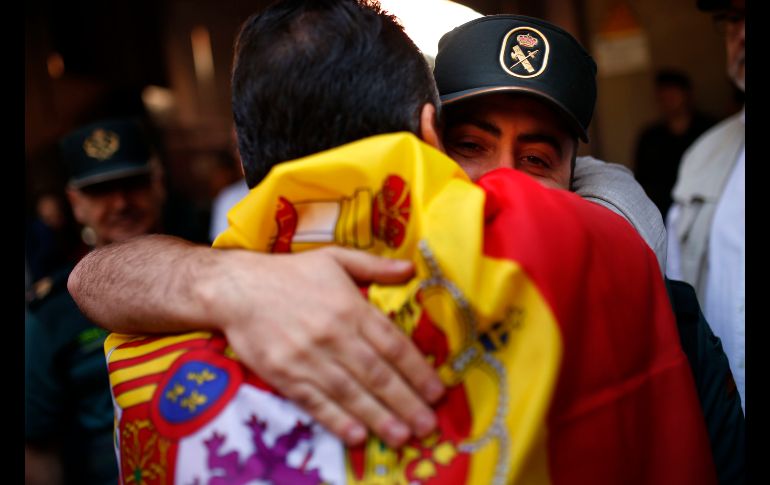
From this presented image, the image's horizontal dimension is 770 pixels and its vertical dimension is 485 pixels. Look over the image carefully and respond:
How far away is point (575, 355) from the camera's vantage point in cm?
94

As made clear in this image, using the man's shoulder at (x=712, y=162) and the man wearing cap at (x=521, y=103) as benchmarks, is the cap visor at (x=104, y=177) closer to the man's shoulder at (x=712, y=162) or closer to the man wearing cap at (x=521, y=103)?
the man wearing cap at (x=521, y=103)

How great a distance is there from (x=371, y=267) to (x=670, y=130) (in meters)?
4.61

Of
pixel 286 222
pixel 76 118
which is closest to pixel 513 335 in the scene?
pixel 286 222

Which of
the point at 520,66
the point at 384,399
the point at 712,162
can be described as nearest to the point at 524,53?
the point at 520,66

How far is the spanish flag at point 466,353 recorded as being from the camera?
34.7 inches

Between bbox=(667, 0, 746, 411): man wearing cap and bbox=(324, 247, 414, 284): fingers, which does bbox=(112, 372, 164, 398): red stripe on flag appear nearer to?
bbox=(324, 247, 414, 284): fingers

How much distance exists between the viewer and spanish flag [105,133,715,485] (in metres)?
0.88

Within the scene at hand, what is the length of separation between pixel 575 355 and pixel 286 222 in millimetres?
488

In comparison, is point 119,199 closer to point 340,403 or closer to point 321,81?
point 321,81

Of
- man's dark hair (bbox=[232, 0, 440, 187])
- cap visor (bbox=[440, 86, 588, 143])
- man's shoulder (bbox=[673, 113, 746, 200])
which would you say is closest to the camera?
man's dark hair (bbox=[232, 0, 440, 187])

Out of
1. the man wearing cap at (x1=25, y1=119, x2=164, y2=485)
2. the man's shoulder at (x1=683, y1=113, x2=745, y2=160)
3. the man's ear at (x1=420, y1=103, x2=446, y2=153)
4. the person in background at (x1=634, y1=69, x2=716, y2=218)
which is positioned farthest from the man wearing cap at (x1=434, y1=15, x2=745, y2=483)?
the person in background at (x1=634, y1=69, x2=716, y2=218)

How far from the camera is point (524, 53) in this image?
1.48 meters

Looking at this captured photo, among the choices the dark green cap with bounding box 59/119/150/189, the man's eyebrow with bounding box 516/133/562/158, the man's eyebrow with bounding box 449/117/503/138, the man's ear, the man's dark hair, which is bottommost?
the dark green cap with bounding box 59/119/150/189

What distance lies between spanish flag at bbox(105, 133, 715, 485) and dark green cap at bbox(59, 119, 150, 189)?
203 cm
